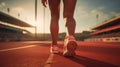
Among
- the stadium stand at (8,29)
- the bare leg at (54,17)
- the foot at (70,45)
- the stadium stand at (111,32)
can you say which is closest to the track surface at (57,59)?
the foot at (70,45)

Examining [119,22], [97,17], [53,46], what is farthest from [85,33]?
[53,46]

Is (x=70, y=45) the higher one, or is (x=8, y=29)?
(x=8, y=29)

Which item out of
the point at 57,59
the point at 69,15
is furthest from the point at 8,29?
the point at 57,59

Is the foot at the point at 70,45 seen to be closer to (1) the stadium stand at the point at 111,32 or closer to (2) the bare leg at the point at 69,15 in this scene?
(2) the bare leg at the point at 69,15

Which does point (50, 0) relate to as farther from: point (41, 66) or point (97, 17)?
point (97, 17)

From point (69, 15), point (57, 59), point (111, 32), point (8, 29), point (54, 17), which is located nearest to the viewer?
point (57, 59)

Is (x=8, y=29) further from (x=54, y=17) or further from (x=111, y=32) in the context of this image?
(x=54, y=17)

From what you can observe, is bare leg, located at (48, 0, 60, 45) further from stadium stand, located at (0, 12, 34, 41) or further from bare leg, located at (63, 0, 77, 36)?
stadium stand, located at (0, 12, 34, 41)

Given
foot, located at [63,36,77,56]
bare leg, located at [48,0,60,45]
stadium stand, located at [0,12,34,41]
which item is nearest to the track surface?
foot, located at [63,36,77,56]

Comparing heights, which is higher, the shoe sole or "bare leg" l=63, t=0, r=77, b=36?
"bare leg" l=63, t=0, r=77, b=36

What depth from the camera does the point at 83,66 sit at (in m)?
2.10

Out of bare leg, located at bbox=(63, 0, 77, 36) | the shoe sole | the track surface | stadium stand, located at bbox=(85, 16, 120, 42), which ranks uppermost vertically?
stadium stand, located at bbox=(85, 16, 120, 42)

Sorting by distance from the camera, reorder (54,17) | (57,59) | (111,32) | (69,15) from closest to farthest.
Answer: (57,59), (69,15), (54,17), (111,32)

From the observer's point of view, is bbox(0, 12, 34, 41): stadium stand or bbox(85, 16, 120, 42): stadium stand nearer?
bbox(85, 16, 120, 42): stadium stand
